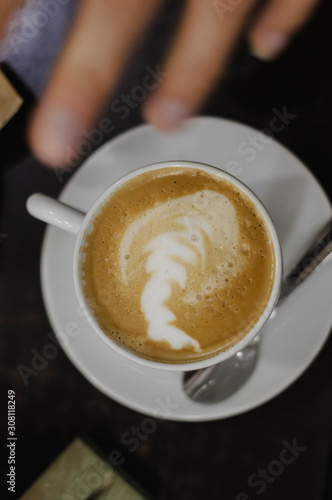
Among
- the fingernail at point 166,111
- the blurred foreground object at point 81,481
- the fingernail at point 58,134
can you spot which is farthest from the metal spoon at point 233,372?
the fingernail at point 58,134

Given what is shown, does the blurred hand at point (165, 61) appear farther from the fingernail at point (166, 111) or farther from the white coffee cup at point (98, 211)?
the white coffee cup at point (98, 211)

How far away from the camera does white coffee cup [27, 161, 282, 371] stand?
0.83 meters

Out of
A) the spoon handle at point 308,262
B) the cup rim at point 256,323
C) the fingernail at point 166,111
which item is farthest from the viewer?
the fingernail at point 166,111

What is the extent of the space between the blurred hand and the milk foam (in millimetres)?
288

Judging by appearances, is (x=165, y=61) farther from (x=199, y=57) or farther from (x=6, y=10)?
(x=6, y=10)

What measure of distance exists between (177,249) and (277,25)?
0.60 m

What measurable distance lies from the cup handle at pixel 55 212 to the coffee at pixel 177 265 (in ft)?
0.13

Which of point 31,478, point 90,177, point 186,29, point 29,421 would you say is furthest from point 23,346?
point 186,29

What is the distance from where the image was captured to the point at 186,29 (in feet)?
3.67

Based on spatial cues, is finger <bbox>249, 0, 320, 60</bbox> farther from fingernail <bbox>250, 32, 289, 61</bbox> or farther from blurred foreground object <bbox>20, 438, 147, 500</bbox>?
blurred foreground object <bbox>20, 438, 147, 500</bbox>

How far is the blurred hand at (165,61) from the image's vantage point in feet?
Result: 3.62

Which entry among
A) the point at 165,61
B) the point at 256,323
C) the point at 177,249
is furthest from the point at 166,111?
the point at 256,323

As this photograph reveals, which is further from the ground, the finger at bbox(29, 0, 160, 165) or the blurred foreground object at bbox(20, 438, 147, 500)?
the finger at bbox(29, 0, 160, 165)

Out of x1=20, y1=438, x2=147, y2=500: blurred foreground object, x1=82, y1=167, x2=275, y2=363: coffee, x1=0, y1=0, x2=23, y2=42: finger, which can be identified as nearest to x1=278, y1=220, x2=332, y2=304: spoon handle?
x1=82, y1=167, x2=275, y2=363: coffee
